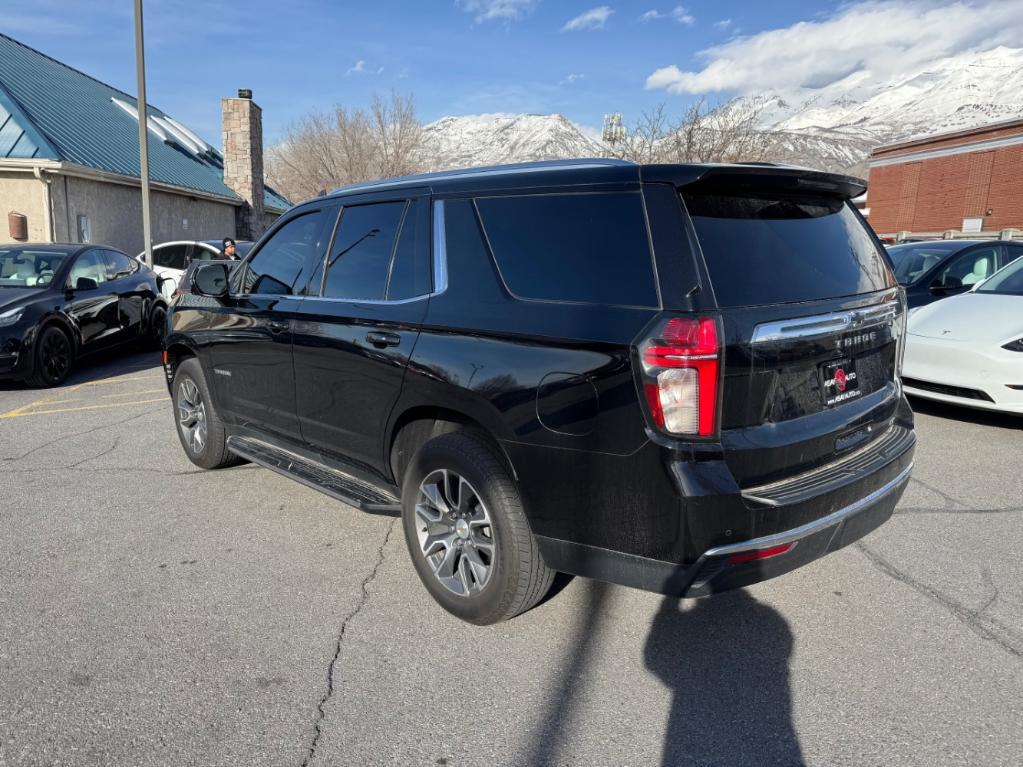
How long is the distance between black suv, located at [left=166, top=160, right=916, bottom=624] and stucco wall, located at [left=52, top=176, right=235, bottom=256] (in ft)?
52.0

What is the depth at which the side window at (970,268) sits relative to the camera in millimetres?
8422

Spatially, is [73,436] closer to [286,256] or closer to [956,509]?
[286,256]

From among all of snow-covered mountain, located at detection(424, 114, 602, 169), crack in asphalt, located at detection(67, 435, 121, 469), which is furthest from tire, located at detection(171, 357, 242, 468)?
snow-covered mountain, located at detection(424, 114, 602, 169)

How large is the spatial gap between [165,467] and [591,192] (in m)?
4.07

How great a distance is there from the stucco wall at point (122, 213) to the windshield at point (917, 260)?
15.8 metres

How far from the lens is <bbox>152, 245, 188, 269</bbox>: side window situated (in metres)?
15.8

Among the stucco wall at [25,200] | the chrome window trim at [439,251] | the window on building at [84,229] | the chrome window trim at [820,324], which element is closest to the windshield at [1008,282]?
the chrome window trim at [820,324]

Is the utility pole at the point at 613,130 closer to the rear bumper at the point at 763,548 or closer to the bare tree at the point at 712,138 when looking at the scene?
the bare tree at the point at 712,138

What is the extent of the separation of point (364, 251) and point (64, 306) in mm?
6430

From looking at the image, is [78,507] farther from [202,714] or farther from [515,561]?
[515,561]

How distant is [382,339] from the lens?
135 inches

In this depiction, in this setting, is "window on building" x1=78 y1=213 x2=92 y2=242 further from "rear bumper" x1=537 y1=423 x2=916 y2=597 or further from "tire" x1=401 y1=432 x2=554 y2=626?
"rear bumper" x1=537 y1=423 x2=916 y2=597

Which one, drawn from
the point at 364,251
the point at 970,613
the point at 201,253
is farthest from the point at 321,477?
the point at 201,253

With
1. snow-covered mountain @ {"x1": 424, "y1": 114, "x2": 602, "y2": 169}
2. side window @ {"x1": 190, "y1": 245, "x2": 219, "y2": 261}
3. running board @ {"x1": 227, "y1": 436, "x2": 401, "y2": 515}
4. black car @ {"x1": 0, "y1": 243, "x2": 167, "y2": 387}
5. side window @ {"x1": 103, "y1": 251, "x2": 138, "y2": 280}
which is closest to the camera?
running board @ {"x1": 227, "y1": 436, "x2": 401, "y2": 515}
